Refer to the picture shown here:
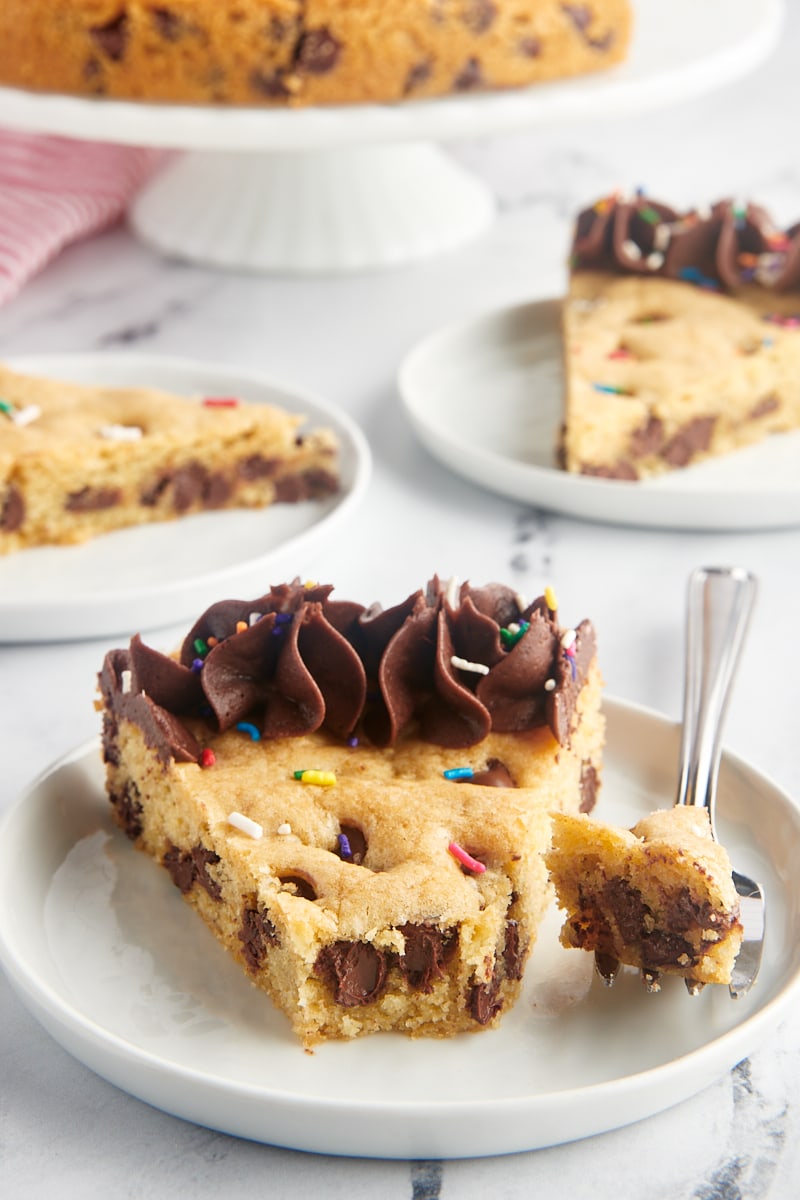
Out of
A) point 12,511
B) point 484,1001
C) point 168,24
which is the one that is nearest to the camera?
point 484,1001

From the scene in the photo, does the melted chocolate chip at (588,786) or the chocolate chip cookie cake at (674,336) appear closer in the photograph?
the melted chocolate chip at (588,786)

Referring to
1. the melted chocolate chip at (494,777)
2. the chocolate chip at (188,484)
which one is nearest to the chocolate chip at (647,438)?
the chocolate chip at (188,484)

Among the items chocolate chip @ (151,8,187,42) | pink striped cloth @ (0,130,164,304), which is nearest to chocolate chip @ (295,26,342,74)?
chocolate chip @ (151,8,187,42)

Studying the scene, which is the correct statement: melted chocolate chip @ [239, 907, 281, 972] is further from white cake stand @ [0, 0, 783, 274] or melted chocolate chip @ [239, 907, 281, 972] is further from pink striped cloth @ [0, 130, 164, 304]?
pink striped cloth @ [0, 130, 164, 304]

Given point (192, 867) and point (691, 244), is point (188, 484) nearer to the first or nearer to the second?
point (192, 867)

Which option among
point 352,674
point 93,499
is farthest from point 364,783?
point 93,499

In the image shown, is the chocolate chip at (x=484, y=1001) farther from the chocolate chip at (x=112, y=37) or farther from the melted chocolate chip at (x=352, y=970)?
the chocolate chip at (x=112, y=37)

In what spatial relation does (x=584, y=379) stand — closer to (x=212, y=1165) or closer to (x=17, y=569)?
(x=17, y=569)
